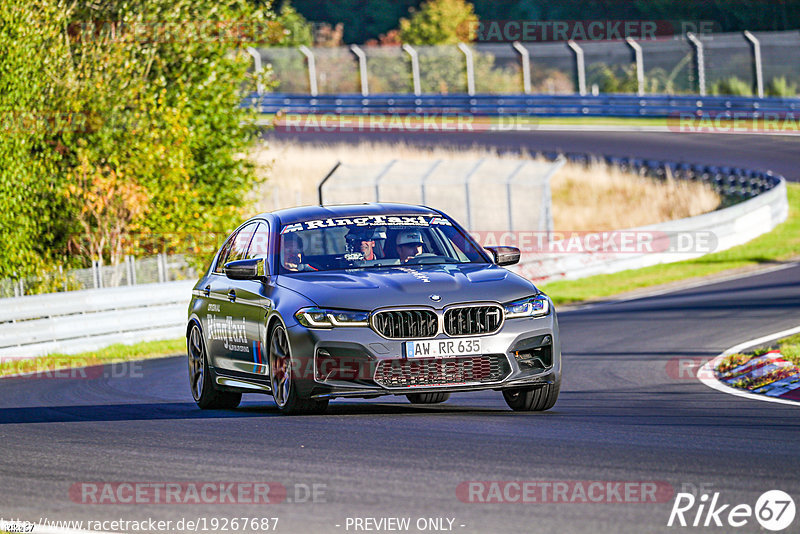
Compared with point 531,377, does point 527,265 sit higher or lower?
lower

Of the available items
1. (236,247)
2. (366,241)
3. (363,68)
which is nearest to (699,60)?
(363,68)

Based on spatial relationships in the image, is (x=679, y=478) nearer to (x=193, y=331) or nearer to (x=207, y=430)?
(x=207, y=430)

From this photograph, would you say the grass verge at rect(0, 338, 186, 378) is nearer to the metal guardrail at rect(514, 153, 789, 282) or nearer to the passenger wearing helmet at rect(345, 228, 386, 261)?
the metal guardrail at rect(514, 153, 789, 282)

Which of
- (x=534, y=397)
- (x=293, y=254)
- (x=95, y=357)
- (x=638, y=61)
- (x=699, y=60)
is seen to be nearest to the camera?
(x=534, y=397)

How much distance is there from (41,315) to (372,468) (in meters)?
12.3

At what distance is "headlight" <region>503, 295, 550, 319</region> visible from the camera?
9.72m

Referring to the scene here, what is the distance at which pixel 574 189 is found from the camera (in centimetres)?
3925

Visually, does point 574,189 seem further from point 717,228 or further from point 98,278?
point 98,278

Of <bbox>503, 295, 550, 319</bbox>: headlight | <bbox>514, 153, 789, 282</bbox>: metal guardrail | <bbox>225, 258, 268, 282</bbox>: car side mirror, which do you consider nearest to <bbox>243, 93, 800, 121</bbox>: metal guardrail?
<bbox>514, 153, 789, 282</bbox>: metal guardrail

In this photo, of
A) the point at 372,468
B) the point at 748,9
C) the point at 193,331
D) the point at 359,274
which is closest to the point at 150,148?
the point at 193,331

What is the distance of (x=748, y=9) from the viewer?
207 feet

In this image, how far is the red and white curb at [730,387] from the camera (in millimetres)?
11430

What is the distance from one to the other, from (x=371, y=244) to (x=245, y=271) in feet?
3.37

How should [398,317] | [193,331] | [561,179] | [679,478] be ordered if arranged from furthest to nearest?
[561,179]
[193,331]
[398,317]
[679,478]
